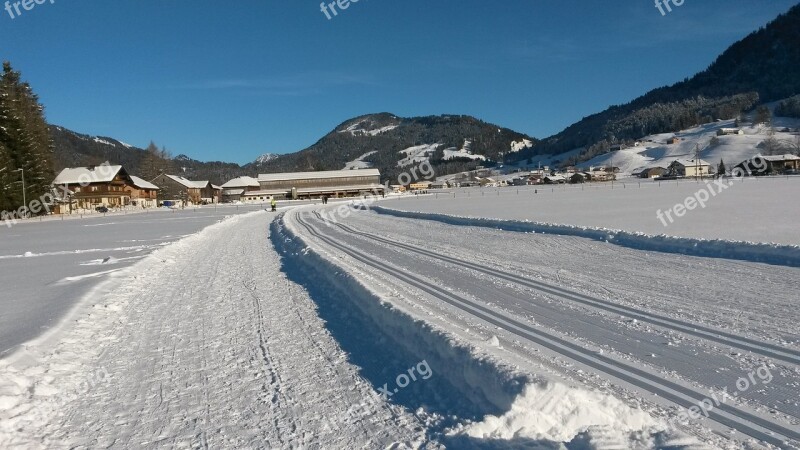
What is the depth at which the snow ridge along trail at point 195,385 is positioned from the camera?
5.09 m

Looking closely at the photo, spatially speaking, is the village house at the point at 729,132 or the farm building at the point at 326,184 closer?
the farm building at the point at 326,184

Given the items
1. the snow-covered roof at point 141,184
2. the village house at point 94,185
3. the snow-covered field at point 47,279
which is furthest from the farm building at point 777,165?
the snow-covered field at point 47,279

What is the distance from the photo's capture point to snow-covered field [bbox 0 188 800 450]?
4926mm

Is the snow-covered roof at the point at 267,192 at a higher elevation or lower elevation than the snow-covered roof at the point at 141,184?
lower

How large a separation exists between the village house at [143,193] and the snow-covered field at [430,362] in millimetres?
92427

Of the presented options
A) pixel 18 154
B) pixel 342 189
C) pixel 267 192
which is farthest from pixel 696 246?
pixel 267 192

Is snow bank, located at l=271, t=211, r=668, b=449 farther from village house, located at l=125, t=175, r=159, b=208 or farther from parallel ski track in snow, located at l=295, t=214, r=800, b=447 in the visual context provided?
village house, located at l=125, t=175, r=159, b=208

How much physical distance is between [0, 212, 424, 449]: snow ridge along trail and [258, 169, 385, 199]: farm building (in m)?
120

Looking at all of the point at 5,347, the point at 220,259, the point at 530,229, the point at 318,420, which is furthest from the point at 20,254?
the point at 318,420

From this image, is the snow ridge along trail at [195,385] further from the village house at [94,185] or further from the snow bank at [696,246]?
the village house at [94,185]

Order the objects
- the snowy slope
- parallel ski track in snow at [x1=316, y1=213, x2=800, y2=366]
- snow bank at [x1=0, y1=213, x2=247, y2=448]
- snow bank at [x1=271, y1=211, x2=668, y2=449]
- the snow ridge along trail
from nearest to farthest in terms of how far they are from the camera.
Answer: snow bank at [x1=271, y1=211, x2=668, y2=449] → the snow ridge along trail → snow bank at [x1=0, y1=213, x2=247, y2=448] → parallel ski track in snow at [x1=316, y1=213, x2=800, y2=366] → the snowy slope

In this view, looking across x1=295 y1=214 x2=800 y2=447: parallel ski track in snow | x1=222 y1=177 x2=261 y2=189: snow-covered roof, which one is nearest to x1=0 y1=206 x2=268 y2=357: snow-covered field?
x1=295 y1=214 x2=800 y2=447: parallel ski track in snow

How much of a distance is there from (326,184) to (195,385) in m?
128

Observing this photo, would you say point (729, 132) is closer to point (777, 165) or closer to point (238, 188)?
point (777, 165)
